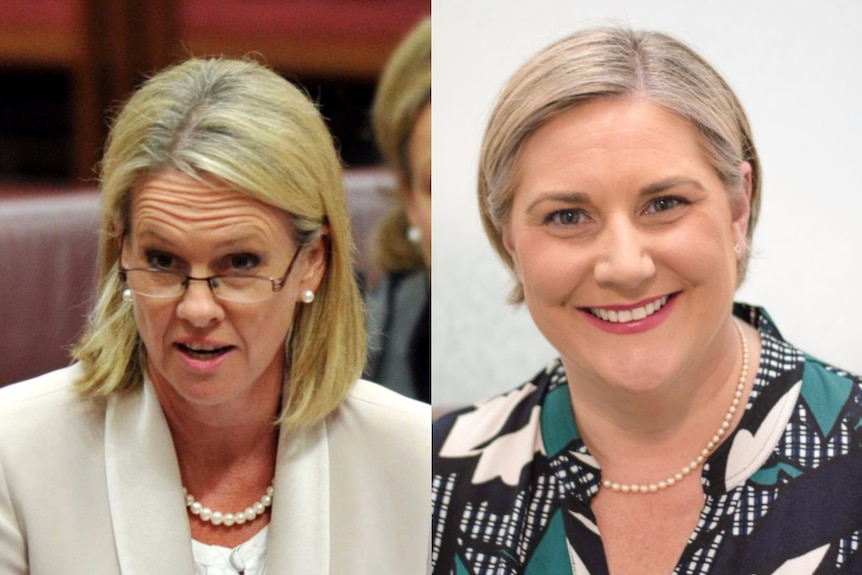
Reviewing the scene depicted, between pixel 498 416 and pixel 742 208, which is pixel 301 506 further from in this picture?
pixel 742 208

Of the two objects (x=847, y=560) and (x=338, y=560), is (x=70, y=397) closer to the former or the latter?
(x=338, y=560)

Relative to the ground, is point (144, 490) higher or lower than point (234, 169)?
lower

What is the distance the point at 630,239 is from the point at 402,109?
0.38m

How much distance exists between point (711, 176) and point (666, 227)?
79 mm

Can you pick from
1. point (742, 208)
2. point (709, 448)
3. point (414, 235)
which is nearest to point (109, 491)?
point (414, 235)

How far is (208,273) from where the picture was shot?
124cm

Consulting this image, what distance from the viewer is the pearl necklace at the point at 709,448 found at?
132cm

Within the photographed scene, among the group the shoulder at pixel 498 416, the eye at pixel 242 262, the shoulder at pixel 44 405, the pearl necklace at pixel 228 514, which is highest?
the eye at pixel 242 262

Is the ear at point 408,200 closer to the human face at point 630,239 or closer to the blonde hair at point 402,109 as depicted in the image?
the blonde hair at point 402,109

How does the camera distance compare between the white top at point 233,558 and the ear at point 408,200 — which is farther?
the ear at point 408,200

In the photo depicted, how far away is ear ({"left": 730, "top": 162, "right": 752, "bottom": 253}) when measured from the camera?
1.28 m

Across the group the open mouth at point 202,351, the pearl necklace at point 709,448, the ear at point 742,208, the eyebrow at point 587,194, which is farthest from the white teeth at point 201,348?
the ear at point 742,208

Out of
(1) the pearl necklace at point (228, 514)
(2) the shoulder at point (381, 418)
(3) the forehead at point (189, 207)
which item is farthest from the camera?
(2) the shoulder at point (381, 418)

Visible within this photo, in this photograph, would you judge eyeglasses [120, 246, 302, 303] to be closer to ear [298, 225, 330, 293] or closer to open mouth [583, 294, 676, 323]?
ear [298, 225, 330, 293]
